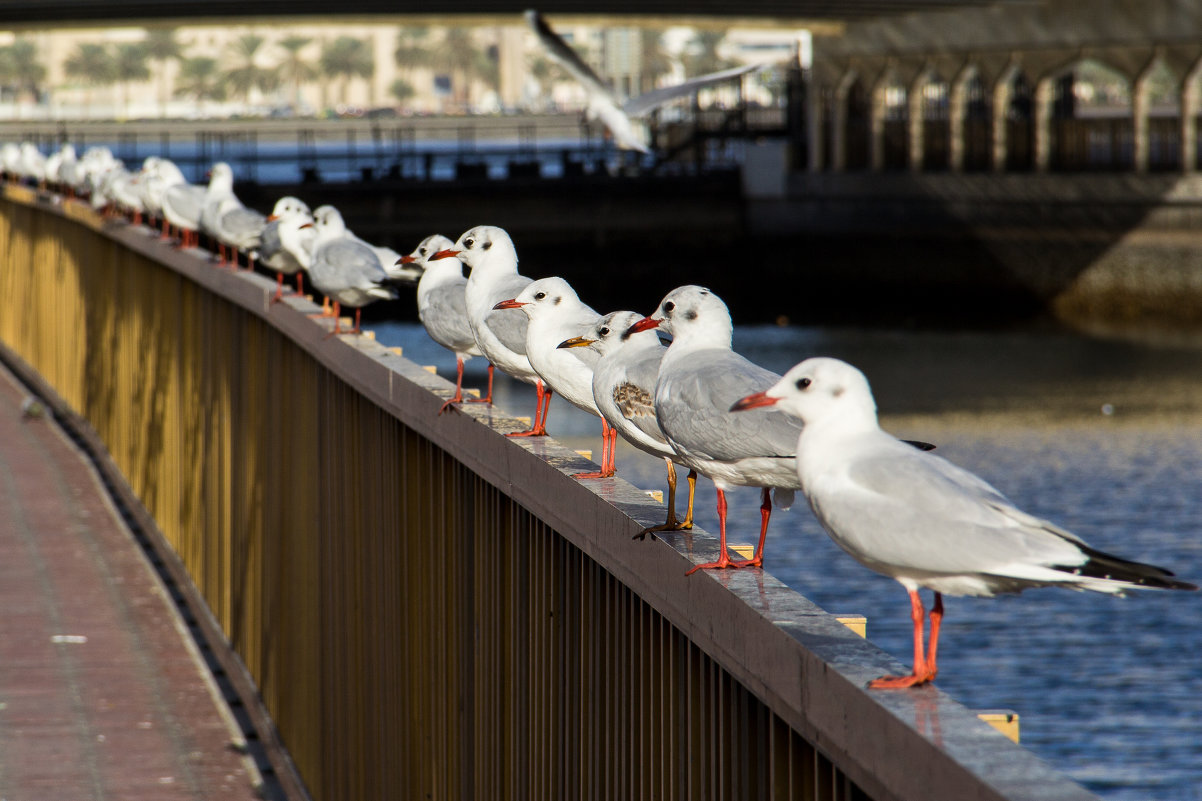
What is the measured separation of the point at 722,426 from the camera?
3.77m

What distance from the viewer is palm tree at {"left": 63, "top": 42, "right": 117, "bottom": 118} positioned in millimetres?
182250

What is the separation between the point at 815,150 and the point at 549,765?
5396cm

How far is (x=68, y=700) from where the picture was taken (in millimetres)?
7895

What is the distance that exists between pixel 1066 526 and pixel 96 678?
580 inches

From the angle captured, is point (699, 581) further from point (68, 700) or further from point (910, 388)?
point (910, 388)

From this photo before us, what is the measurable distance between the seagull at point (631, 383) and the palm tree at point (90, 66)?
183725 mm

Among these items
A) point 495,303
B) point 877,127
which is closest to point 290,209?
point 495,303

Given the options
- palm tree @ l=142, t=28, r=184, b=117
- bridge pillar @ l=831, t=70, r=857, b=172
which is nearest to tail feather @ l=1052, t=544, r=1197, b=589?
bridge pillar @ l=831, t=70, r=857, b=172

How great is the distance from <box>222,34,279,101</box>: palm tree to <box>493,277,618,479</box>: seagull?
185002 millimetres

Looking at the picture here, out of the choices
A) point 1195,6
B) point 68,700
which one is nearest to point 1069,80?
point 1195,6

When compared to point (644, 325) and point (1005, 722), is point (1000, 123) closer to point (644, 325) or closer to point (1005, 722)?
point (644, 325)

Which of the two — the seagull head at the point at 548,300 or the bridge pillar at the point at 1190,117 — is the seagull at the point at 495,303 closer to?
the seagull head at the point at 548,300

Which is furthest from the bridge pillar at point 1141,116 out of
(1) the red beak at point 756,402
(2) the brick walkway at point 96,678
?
(1) the red beak at point 756,402

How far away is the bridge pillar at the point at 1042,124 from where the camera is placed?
49.6m
